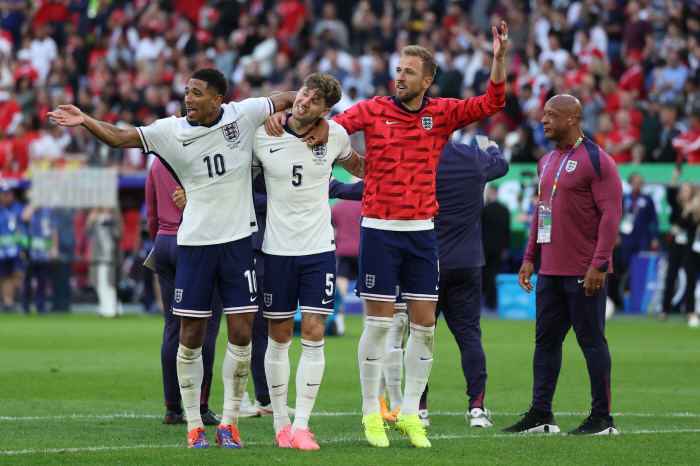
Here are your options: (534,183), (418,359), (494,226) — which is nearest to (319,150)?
(418,359)

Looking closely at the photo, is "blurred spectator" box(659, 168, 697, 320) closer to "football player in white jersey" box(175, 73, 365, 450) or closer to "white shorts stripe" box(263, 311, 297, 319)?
"football player in white jersey" box(175, 73, 365, 450)

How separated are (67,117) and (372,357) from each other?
256 cm

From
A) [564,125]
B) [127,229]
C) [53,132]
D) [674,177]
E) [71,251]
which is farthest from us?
[53,132]

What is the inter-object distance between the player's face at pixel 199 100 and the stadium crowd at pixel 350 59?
13260 mm

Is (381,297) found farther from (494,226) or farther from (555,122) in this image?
(494,226)

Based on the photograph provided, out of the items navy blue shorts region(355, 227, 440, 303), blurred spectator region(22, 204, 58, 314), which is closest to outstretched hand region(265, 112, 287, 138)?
navy blue shorts region(355, 227, 440, 303)

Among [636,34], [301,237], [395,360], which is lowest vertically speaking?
[395,360]

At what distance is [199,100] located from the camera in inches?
249

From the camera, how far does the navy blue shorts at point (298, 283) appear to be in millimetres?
6465

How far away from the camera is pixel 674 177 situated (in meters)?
17.9

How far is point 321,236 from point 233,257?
0.60 meters

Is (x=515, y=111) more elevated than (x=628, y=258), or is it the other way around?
(x=515, y=111)

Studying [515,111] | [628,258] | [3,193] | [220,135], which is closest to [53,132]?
[3,193]

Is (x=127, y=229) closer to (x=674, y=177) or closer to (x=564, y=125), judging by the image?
(x=674, y=177)
